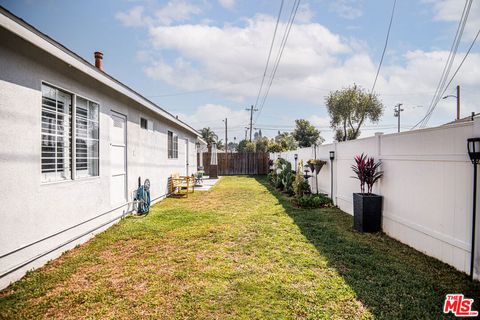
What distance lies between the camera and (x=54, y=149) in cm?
381

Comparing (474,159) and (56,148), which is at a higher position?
(56,148)

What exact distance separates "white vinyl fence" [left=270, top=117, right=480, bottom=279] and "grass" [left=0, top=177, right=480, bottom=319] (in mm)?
248

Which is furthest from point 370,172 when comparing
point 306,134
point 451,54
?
point 306,134

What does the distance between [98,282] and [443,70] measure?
11179 mm

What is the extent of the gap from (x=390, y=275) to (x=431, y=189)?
4.53ft

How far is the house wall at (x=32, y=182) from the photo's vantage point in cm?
293

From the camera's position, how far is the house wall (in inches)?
115

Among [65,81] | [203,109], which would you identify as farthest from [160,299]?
[203,109]

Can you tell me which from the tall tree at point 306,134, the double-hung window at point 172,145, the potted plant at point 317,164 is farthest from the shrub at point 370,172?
the tall tree at point 306,134

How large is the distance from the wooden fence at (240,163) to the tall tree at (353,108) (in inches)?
399

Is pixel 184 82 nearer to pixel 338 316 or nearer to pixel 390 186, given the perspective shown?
pixel 390 186

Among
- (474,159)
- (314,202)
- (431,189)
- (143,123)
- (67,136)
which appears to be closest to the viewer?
(474,159)

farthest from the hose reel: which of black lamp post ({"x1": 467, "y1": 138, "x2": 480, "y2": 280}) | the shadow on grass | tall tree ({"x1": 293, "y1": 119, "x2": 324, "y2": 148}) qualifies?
tall tree ({"x1": 293, "y1": 119, "x2": 324, "y2": 148})

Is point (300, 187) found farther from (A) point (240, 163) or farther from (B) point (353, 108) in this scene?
(B) point (353, 108)
